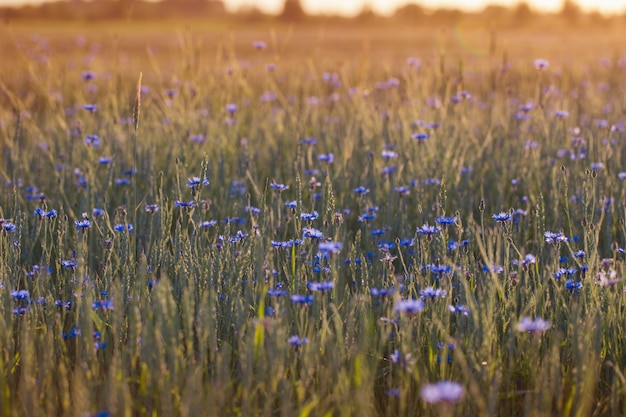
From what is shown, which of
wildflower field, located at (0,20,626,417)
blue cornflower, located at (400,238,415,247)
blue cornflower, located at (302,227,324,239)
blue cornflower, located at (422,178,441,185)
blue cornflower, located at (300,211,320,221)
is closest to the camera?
wildflower field, located at (0,20,626,417)

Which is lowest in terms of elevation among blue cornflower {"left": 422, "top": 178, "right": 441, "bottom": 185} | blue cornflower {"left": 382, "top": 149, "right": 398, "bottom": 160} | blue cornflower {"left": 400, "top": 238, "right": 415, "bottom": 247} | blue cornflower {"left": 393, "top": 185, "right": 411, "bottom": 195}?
blue cornflower {"left": 400, "top": 238, "right": 415, "bottom": 247}

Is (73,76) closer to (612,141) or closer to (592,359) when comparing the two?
(612,141)

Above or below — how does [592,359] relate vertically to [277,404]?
above

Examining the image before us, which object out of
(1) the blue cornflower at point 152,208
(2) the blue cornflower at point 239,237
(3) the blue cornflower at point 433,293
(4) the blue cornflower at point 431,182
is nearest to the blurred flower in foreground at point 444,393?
(3) the blue cornflower at point 433,293

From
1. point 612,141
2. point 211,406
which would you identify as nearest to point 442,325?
point 211,406

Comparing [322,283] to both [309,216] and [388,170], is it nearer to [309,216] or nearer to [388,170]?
[309,216]

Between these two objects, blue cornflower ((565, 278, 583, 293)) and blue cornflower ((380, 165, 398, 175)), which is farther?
blue cornflower ((380, 165, 398, 175))

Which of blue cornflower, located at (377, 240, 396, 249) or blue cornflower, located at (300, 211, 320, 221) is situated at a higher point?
blue cornflower, located at (300, 211, 320, 221)

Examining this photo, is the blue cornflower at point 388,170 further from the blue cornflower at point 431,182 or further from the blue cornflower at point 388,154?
the blue cornflower at point 431,182

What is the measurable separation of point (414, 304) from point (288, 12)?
38.2 meters

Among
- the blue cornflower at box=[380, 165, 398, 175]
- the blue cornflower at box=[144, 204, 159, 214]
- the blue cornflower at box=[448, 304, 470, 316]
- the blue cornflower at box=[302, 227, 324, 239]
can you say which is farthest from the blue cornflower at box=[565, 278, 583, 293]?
the blue cornflower at box=[144, 204, 159, 214]

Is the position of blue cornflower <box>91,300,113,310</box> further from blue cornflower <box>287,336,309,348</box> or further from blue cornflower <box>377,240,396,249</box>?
blue cornflower <box>377,240,396,249</box>

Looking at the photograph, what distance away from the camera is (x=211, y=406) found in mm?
1704

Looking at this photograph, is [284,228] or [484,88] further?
[484,88]
